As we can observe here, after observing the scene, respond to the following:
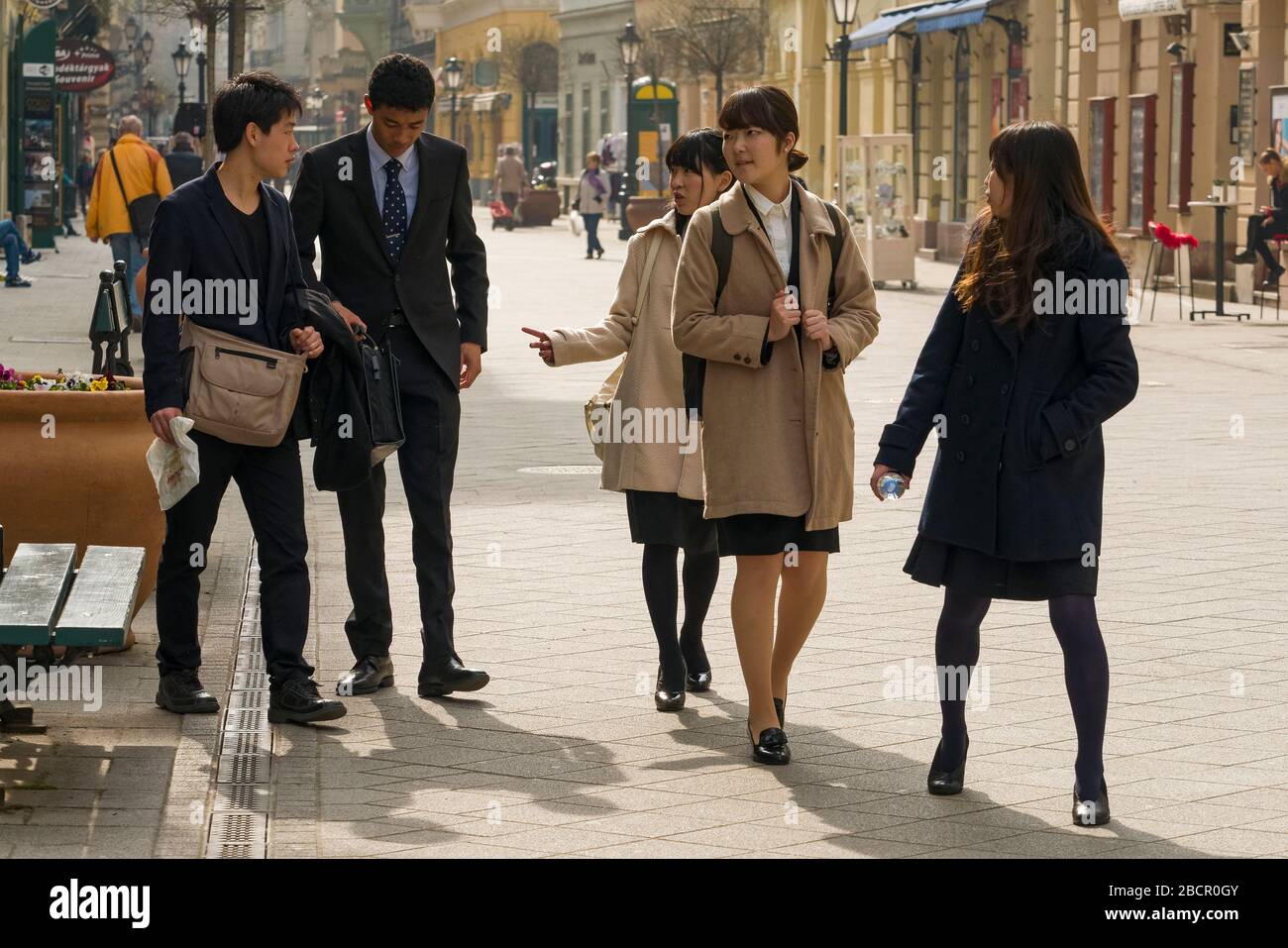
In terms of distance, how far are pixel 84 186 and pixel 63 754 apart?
4756 centimetres

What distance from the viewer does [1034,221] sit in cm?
536

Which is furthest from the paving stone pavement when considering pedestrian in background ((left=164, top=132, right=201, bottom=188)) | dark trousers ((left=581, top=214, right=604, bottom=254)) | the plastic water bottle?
dark trousers ((left=581, top=214, right=604, bottom=254))

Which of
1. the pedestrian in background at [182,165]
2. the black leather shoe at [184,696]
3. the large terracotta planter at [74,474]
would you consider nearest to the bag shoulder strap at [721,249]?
the black leather shoe at [184,696]

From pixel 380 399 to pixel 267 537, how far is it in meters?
0.56

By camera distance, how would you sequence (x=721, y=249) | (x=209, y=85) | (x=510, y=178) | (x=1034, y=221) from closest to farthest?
(x=1034, y=221) → (x=721, y=249) → (x=209, y=85) → (x=510, y=178)

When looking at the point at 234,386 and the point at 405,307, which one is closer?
the point at 234,386

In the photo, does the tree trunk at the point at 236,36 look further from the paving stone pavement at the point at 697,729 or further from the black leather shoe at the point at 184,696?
the black leather shoe at the point at 184,696

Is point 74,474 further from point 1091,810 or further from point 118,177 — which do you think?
point 118,177

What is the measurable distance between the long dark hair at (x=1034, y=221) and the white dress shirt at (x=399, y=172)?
2.16 metres

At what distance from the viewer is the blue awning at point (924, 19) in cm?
3378

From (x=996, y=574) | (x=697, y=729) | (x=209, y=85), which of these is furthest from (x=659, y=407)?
(x=209, y=85)

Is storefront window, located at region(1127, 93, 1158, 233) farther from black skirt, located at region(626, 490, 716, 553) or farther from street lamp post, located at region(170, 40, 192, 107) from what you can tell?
street lamp post, located at region(170, 40, 192, 107)

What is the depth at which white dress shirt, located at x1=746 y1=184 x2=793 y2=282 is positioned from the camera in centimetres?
599
